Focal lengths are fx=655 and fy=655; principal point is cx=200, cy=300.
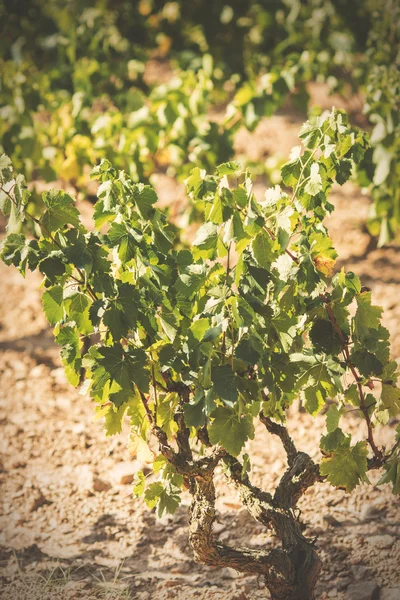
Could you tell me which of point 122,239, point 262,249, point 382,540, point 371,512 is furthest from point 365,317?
point 371,512

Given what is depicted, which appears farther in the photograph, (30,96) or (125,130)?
→ (30,96)

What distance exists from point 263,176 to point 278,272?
4784 mm

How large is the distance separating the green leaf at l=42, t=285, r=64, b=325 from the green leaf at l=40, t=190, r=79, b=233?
0.16 m

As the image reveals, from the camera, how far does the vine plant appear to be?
1.62 metres

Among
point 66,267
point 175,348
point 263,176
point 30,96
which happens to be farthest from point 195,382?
point 263,176

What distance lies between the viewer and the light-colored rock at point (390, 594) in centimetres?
223

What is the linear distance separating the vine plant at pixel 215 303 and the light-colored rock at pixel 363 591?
63cm

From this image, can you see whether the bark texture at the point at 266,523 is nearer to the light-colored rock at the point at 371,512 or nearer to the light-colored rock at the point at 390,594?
the light-colored rock at the point at 390,594

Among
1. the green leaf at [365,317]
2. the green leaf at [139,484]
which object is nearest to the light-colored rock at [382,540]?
the green leaf at [139,484]

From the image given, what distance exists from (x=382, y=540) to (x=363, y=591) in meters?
0.30

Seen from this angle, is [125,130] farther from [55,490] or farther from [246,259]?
→ [246,259]

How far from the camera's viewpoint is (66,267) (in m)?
1.79

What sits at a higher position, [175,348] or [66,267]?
[66,267]

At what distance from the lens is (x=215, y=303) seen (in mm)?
1587
